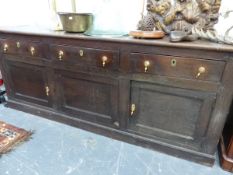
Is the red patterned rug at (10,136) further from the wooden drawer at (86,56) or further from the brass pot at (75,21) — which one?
the brass pot at (75,21)

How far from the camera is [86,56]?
1350 millimetres

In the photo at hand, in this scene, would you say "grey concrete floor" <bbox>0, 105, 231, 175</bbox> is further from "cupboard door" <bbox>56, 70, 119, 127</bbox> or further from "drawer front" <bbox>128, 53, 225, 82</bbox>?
"drawer front" <bbox>128, 53, 225, 82</bbox>

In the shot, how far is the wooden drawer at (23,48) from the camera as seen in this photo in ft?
4.98

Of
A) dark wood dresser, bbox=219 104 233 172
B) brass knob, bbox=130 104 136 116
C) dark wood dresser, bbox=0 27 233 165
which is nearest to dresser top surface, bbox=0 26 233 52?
dark wood dresser, bbox=0 27 233 165

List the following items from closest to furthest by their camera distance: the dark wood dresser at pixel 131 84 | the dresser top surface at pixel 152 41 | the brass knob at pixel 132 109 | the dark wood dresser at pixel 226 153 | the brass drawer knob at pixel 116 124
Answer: the dresser top surface at pixel 152 41 < the dark wood dresser at pixel 131 84 < the dark wood dresser at pixel 226 153 < the brass knob at pixel 132 109 < the brass drawer knob at pixel 116 124

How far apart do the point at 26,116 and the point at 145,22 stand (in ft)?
4.78

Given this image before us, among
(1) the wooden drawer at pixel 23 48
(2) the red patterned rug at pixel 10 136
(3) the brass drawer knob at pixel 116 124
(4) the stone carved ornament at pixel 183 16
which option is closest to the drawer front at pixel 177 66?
(4) the stone carved ornament at pixel 183 16

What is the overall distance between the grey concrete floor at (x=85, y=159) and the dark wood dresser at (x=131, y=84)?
73 millimetres

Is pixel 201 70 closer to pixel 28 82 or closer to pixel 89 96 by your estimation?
pixel 89 96

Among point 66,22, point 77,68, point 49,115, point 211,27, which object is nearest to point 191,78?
point 211,27

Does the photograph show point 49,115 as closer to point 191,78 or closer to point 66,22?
point 66,22

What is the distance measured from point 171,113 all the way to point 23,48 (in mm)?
1334

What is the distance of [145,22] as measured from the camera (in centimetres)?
138

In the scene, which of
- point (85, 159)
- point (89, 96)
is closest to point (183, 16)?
point (89, 96)
